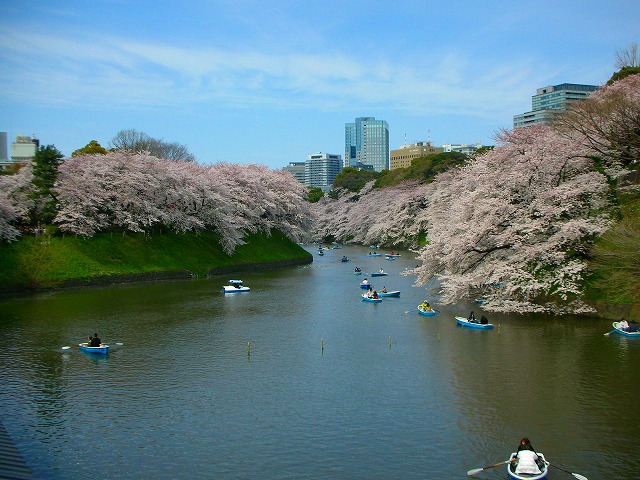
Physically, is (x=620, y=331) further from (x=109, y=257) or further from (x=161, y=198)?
(x=161, y=198)

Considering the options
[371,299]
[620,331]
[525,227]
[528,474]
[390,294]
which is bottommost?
[528,474]

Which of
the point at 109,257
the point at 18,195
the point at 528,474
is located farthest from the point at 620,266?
the point at 18,195

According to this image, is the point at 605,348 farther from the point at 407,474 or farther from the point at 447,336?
the point at 407,474

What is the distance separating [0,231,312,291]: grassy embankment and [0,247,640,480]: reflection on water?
402 inches

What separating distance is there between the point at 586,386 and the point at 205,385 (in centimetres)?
1493

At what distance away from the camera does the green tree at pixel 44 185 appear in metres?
53.8

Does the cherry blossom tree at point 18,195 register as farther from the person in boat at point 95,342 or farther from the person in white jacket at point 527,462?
the person in white jacket at point 527,462

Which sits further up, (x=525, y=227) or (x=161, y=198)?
(x=161, y=198)

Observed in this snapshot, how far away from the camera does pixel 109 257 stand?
55219 millimetres

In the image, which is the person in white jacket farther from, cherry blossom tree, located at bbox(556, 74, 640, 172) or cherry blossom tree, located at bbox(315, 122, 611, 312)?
cherry blossom tree, located at bbox(556, 74, 640, 172)

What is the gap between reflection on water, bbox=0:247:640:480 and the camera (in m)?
17.5

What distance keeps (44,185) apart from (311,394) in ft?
134

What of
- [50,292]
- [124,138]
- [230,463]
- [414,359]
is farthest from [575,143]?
[124,138]

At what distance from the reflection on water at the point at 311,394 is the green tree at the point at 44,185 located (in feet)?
56.7
